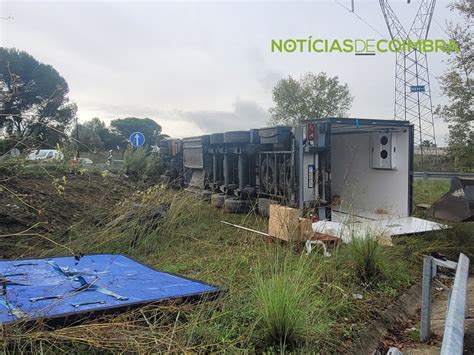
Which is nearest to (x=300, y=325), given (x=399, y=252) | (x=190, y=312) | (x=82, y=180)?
(x=190, y=312)

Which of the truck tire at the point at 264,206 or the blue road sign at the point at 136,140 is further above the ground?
the blue road sign at the point at 136,140

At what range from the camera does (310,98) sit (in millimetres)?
40906

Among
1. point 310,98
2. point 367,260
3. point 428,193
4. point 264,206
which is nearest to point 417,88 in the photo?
point 310,98

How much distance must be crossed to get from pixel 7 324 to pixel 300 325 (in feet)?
6.45

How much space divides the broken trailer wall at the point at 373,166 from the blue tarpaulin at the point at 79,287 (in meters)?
4.52

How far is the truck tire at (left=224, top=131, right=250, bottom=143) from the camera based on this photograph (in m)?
9.30

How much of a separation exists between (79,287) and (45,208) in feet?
15.6

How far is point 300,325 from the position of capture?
Result: 2914mm

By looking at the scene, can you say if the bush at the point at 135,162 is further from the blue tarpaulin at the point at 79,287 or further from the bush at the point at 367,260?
the bush at the point at 367,260

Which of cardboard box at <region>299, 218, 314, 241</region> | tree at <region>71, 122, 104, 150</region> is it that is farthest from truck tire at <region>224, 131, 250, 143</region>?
cardboard box at <region>299, 218, 314, 241</region>

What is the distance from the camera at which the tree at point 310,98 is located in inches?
1591

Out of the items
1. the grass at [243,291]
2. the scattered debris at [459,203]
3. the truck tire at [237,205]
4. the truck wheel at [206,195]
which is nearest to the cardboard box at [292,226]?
the grass at [243,291]

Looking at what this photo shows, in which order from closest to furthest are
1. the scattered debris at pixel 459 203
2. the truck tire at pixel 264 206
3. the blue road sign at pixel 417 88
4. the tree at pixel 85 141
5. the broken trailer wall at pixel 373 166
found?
the tree at pixel 85 141
the scattered debris at pixel 459 203
the broken trailer wall at pixel 373 166
the truck tire at pixel 264 206
the blue road sign at pixel 417 88

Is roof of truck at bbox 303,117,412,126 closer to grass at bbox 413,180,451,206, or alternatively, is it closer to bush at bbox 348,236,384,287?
bush at bbox 348,236,384,287
